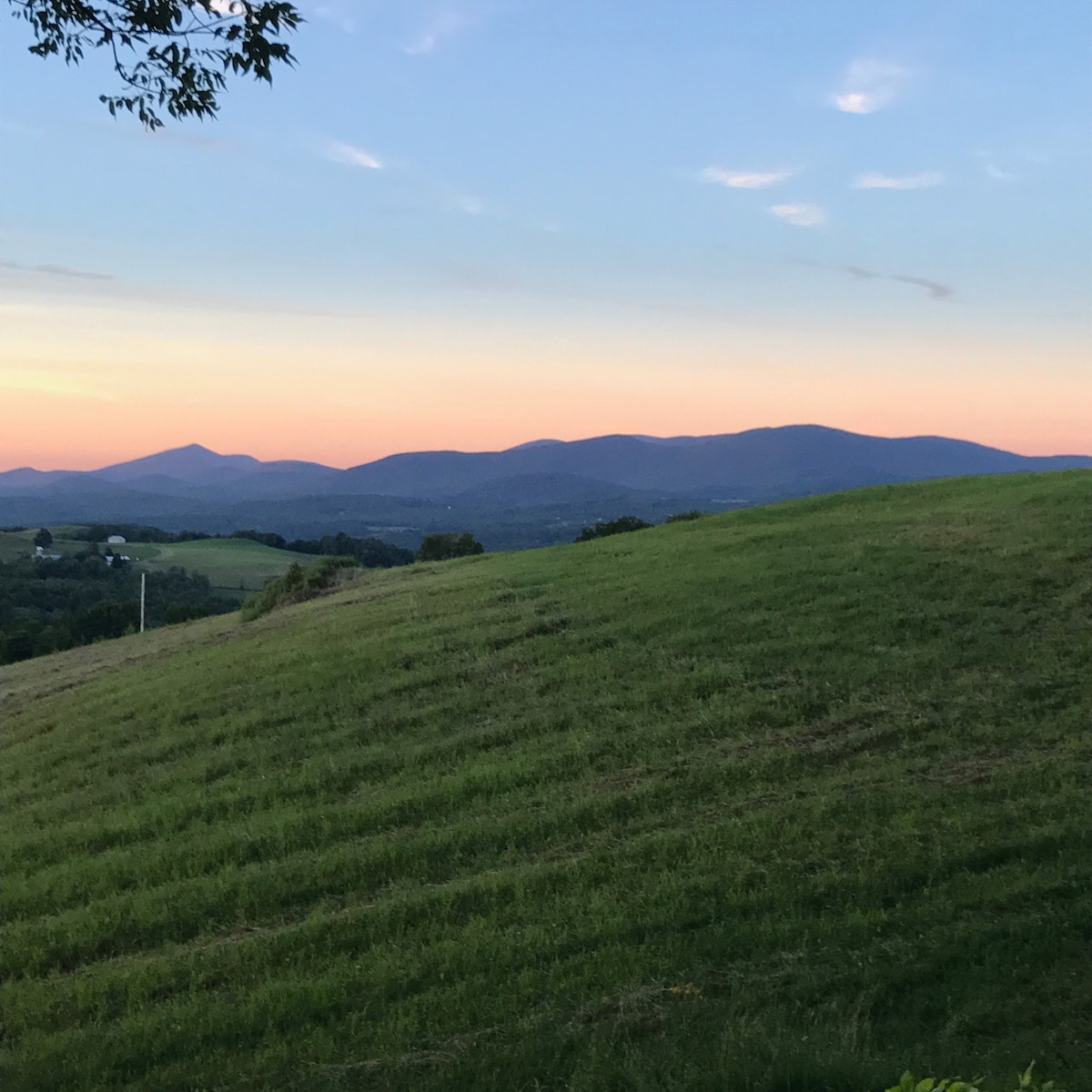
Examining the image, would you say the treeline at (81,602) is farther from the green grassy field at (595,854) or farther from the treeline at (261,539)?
the green grassy field at (595,854)

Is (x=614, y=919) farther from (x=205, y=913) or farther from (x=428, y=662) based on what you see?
(x=428, y=662)

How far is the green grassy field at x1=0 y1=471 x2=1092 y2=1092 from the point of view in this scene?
5781 millimetres

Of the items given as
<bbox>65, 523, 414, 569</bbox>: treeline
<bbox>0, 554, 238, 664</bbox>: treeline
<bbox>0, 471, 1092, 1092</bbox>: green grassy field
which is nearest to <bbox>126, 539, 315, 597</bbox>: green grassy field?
<bbox>65, 523, 414, 569</bbox>: treeline

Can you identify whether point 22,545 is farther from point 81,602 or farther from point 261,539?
point 81,602

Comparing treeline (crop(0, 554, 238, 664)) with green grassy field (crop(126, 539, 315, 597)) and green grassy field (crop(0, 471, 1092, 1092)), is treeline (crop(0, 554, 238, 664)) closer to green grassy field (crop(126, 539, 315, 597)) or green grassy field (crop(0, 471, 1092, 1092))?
green grassy field (crop(126, 539, 315, 597))

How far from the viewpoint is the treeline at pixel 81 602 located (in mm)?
51656

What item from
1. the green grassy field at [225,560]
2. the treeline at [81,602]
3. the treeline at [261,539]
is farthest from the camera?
the treeline at [261,539]

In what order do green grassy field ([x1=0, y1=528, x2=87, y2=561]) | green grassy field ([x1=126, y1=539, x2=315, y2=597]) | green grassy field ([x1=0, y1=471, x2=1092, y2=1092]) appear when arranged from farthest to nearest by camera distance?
green grassy field ([x1=0, y1=528, x2=87, y2=561])
green grassy field ([x1=126, y1=539, x2=315, y2=597])
green grassy field ([x1=0, y1=471, x2=1092, y2=1092])

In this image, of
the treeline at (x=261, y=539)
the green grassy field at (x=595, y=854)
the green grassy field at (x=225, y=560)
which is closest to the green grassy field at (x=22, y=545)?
the treeline at (x=261, y=539)

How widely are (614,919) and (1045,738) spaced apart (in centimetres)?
573

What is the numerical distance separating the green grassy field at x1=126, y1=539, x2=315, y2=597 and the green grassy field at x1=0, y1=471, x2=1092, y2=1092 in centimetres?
7932

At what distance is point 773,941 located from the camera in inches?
262

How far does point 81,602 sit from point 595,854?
8823cm

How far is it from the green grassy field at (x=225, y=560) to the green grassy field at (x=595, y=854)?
260 ft
